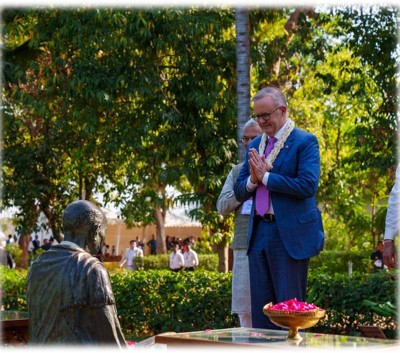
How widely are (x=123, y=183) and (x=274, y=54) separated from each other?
22.2 ft

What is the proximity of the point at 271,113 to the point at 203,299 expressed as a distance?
554 centimetres

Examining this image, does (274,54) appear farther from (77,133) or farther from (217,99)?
(77,133)

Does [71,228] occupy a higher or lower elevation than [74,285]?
higher

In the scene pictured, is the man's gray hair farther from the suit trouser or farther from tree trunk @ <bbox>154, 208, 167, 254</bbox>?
tree trunk @ <bbox>154, 208, 167, 254</bbox>

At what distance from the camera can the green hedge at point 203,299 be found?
9539 millimetres

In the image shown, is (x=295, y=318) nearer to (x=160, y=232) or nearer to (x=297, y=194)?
(x=297, y=194)

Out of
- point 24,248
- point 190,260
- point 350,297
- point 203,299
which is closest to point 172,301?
point 203,299

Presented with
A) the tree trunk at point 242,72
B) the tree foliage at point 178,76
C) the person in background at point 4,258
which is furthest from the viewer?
the person in background at point 4,258

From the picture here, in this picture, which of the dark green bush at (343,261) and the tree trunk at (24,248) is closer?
the dark green bush at (343,261)

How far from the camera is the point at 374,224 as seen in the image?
102 ft

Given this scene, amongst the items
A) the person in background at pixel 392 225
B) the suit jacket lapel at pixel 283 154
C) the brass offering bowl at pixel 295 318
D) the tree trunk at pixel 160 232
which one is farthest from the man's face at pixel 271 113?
the tree trunk at pixel 160 232

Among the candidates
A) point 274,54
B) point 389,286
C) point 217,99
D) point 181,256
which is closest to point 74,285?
point 389,286

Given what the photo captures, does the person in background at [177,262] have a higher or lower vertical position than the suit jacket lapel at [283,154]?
lower

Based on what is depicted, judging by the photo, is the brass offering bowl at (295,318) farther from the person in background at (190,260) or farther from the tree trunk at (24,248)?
the tree trunk at (24,248)
